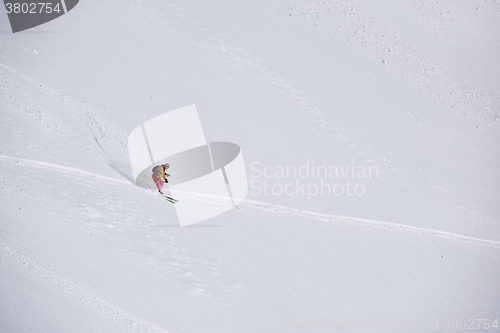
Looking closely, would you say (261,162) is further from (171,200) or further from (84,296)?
(84,296)

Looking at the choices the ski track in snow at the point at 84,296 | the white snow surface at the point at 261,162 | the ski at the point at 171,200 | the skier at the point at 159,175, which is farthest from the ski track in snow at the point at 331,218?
the ski track in snow at the point at 84,296

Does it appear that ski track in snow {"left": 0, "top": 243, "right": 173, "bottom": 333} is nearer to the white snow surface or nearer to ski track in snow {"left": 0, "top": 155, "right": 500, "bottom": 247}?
the white snow surface

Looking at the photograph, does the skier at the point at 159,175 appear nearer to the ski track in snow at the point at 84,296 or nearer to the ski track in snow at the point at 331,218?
the ski track in snow at the point at 331,218

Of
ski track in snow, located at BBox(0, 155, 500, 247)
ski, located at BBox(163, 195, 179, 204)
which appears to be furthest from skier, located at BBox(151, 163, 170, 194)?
ski track in snow, located at BBox(0, 155, 500, 247)

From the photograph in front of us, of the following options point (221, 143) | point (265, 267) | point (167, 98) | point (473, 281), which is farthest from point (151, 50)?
point (473, 281)

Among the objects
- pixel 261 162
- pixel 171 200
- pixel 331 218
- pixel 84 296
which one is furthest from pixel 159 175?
pixel 331 218
